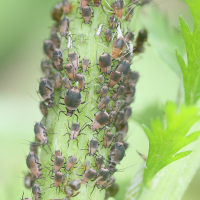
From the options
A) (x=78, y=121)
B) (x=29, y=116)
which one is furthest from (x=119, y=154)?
(x=29, y=116)

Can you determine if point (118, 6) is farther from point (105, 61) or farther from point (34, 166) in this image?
point (34, 166)

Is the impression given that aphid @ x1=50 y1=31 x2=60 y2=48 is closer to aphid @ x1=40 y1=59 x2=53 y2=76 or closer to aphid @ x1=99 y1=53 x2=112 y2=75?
aphid @ x1=40 y1=59 x2=53 y2=76

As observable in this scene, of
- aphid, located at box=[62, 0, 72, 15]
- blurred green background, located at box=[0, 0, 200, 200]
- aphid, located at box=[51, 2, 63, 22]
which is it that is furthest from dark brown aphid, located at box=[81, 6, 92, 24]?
blurred green background, located at box=[0, 0, 200, 200]

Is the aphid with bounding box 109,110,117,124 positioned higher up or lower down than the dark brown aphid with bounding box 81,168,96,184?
higher up

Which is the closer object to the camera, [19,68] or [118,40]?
[118,40]

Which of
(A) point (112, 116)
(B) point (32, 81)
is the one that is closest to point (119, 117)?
(A) point (112, 116)

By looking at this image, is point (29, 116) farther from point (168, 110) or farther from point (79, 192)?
point (168, 110)

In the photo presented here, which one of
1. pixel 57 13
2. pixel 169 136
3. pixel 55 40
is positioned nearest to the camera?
pixel 169 136
